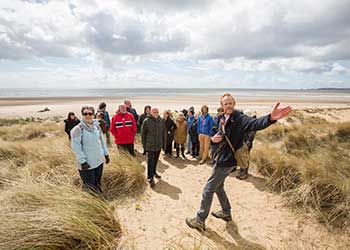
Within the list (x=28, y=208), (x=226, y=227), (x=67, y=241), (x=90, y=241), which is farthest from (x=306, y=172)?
(x=28, y=208)

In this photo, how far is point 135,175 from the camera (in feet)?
14.8

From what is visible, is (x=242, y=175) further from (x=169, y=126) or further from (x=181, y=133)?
(x=169, y=126)

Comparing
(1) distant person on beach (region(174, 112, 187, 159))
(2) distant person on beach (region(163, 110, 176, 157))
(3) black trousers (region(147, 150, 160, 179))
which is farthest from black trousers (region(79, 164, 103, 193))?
(1) distant person on beach (region(174, 112, 187, 159))

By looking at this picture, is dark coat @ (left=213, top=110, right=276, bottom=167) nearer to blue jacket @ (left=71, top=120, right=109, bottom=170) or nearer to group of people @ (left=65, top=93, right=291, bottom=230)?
group of people @ (left=65, top=93, right=291, bottom=230)

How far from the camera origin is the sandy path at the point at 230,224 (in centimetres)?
295

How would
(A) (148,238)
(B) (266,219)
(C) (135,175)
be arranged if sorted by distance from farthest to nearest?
(C) (135,175), (B) (266,219), (A) (148,238)

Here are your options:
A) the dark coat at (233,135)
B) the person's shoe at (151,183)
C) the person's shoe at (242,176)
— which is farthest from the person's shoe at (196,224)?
the person's shoe at (242,176)

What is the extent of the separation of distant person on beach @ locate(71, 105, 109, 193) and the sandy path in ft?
2.77

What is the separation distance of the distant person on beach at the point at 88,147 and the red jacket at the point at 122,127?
71.1 inches

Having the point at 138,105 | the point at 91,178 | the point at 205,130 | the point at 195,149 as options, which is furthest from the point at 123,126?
the point at 138,105

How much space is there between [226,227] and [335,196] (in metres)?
2.18

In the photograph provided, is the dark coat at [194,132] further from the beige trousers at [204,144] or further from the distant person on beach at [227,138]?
the distant person on beach at [227,138]

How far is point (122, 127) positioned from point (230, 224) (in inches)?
140

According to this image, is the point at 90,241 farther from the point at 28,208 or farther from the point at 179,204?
the point at 179,204
